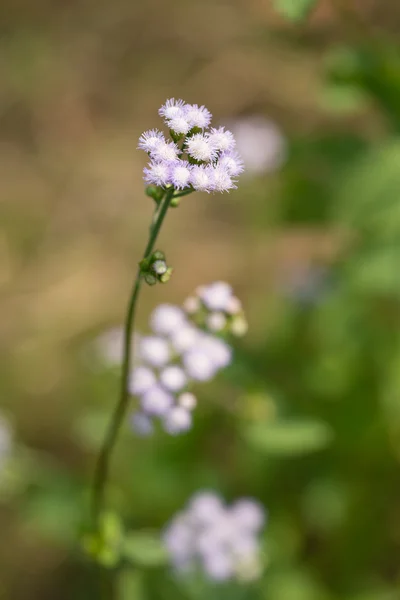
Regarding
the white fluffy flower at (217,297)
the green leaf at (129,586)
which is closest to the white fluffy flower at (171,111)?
the white fluffy flower at (217,297)

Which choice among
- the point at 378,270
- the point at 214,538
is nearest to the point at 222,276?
the point at 378,270

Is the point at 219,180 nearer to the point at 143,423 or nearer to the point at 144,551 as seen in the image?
the point at 143,423

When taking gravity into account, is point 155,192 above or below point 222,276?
below

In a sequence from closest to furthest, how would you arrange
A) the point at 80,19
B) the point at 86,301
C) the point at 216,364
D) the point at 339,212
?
the point at 216,364 < the point at 339,212 < the point at 86,301 < the point at 80,19

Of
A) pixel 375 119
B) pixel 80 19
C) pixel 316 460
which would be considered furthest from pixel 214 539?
pixel 80 19

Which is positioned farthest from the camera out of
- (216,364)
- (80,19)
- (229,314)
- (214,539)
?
(80,19)

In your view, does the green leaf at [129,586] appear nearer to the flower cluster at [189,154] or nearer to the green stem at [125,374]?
the green stem at [125,374]

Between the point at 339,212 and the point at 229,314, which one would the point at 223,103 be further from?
the point at 229,314
